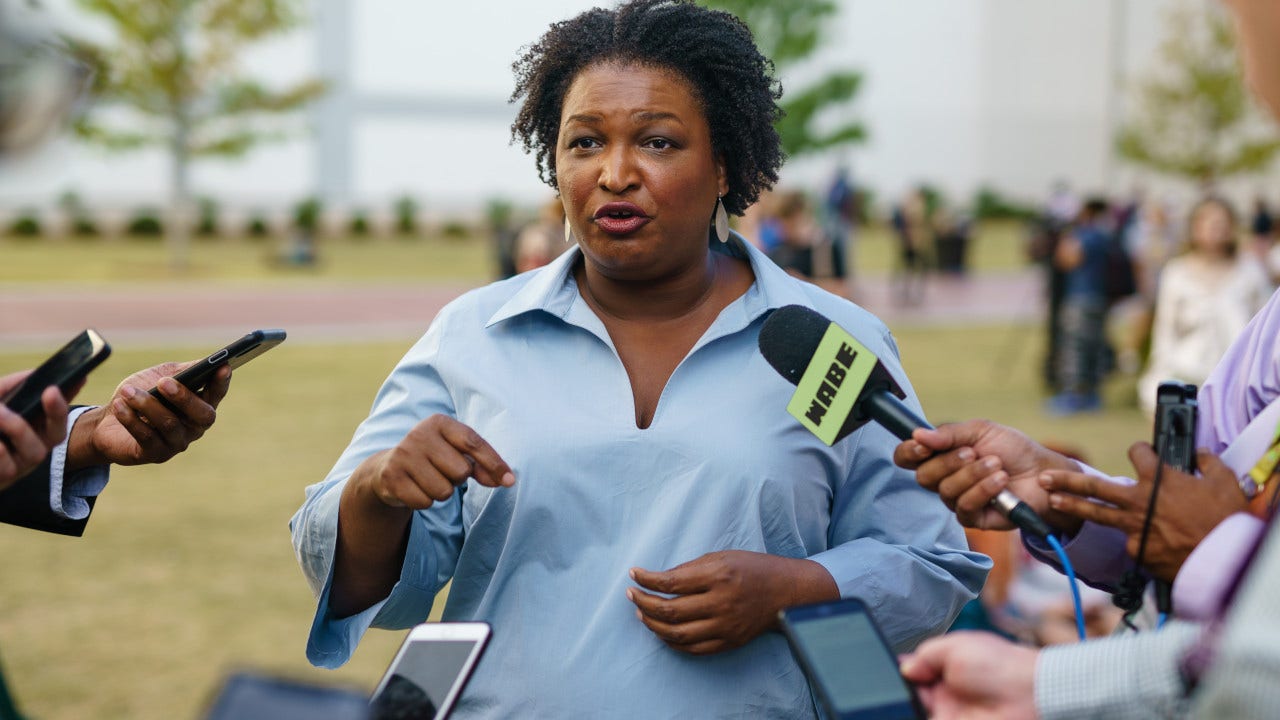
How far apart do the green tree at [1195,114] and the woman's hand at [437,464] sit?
110ft

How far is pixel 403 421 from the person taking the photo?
7.17 ft

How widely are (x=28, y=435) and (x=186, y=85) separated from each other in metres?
23.6

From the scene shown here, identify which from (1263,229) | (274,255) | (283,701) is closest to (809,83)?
(274,255)

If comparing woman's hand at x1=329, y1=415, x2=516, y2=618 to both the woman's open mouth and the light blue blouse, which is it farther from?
the woman's open mouth

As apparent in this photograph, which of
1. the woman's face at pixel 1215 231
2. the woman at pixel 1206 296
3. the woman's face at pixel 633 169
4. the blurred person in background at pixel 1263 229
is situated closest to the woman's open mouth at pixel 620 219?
the woman's face at pixel 633 169

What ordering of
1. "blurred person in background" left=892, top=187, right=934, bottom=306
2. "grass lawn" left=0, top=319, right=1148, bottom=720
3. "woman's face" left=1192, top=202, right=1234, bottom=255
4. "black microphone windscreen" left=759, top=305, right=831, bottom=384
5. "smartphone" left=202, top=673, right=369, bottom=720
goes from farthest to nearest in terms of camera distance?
1. "blurred person in background" left=892, top=187, right=934, bottom=306
2. "woman's face" left=1192, top=202, right=1234, bottom=255
3. "grass lawn" left=0, top=319, right=1148, bottom=720
4. "black microphone windscreen" left=759, top=305, right=831, bottom=384
5. "smartphone" left=202, top=673, right=369, bottom=720

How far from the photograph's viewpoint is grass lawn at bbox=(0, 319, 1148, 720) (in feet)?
14.5

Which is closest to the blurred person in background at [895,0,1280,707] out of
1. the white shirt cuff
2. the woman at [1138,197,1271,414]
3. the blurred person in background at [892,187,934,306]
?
the white shirt cuff

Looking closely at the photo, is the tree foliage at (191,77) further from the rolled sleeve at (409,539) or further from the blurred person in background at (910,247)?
the rolled sleeve at (409,539)

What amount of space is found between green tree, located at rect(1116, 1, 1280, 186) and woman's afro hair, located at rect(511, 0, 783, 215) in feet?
107

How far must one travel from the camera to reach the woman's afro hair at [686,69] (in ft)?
7.50

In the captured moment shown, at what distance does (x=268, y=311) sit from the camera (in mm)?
16359

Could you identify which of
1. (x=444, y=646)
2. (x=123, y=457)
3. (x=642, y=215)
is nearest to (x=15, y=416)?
(x=123, y=457)

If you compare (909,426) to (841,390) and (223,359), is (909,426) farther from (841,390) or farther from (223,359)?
(223,359)
